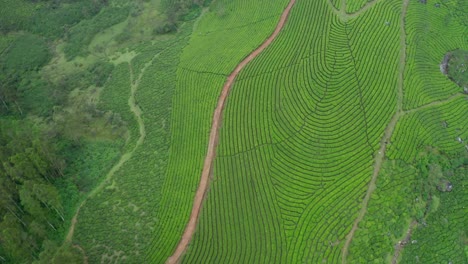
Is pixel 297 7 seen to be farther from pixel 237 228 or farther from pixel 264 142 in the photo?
pixel 237 228

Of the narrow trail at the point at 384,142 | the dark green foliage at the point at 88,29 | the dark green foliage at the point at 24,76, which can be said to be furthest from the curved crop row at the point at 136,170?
the narrow trail at the point at 384,142

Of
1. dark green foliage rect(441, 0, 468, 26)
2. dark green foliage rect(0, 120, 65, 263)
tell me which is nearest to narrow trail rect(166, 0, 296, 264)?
dark green foliage rect(0, 120, 65, 263)

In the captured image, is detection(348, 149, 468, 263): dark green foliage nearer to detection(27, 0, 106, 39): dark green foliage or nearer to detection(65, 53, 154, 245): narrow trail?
detection(65, 53, 154, 245): narrow trail

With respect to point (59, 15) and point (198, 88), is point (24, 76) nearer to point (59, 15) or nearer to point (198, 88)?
point (59, 15)

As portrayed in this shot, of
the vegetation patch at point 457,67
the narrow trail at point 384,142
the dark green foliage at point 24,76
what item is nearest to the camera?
the narrow trail at point 384,142

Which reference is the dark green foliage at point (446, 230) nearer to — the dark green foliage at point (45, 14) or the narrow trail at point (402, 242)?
the narrow trail at point (402, 242)

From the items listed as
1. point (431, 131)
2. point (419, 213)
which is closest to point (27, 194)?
point (419, 213)
